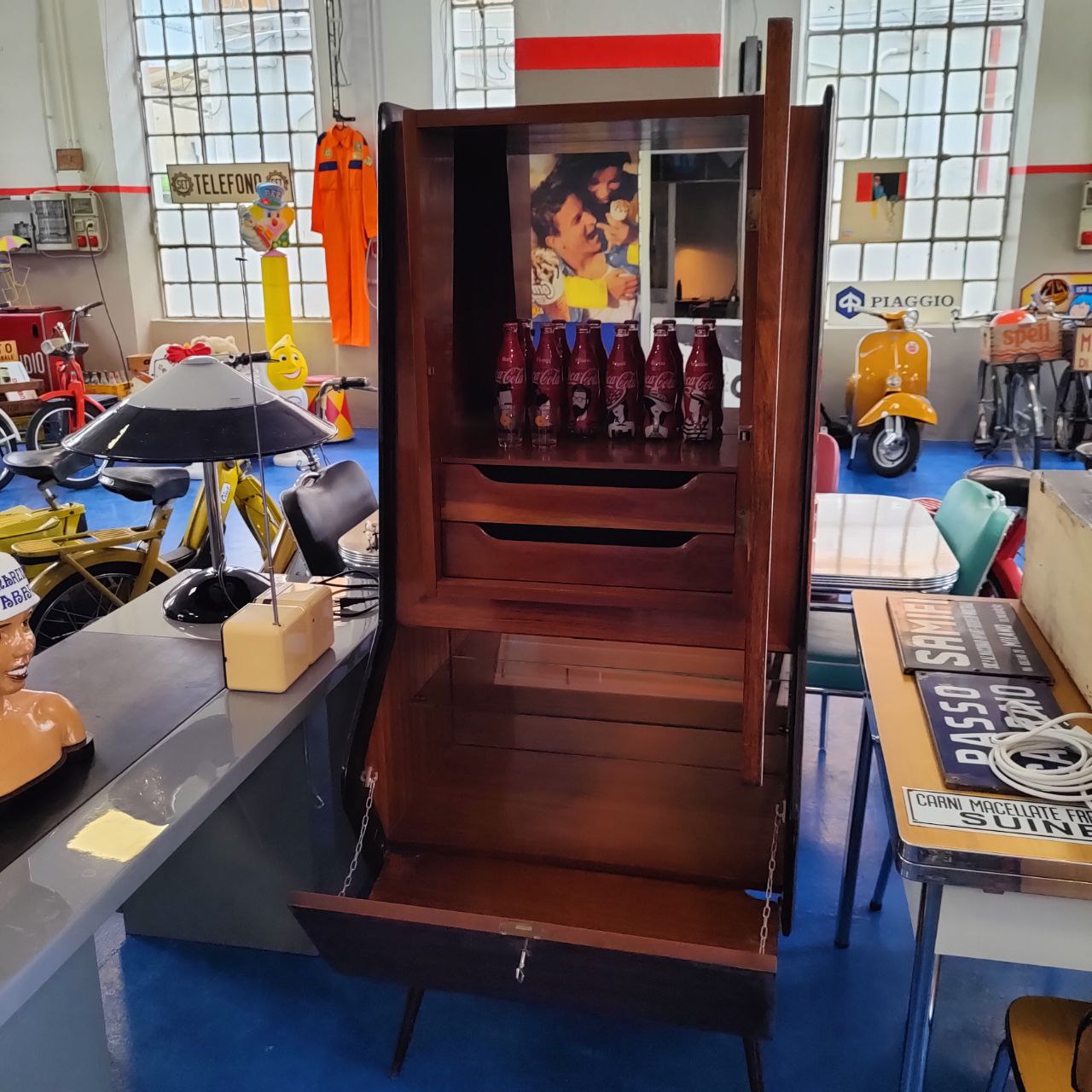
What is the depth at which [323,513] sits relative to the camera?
9.90 feet

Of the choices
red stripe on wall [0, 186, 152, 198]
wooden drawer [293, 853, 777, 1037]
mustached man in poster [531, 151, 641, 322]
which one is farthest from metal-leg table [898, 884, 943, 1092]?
red stripe on wall [0, 186, 152, 198]

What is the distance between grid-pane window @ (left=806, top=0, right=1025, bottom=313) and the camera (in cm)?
757

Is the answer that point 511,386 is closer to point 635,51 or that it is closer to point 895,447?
point 635,51

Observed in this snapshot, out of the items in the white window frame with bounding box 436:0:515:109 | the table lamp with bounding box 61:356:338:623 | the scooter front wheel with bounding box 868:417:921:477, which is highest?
the white window frame with bounding box 436:0:515:109

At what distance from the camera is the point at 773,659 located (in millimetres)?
1845

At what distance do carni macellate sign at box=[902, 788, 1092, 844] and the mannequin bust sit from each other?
119 cm

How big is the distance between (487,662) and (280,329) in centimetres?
626

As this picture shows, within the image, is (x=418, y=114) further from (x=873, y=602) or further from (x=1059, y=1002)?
(x=1059, y=1002)

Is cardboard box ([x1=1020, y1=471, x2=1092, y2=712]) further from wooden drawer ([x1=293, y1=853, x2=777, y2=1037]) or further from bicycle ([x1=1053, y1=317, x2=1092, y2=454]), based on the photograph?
bicycle ([x1=1053, y1=317, x2=1092, y2=454])

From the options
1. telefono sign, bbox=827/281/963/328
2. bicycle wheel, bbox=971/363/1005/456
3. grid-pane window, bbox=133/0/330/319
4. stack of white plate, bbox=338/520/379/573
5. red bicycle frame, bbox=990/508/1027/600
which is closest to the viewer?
stack of white plate, bbox=338/520/379/573

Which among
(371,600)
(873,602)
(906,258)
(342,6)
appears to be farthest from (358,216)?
(873,602)

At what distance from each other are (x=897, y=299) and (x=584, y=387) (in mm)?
7070

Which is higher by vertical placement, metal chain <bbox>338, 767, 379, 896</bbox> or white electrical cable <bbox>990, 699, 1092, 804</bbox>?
white electrical cable <bbox>990, 699, 1092, 804</bbox>

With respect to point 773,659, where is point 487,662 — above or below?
below
